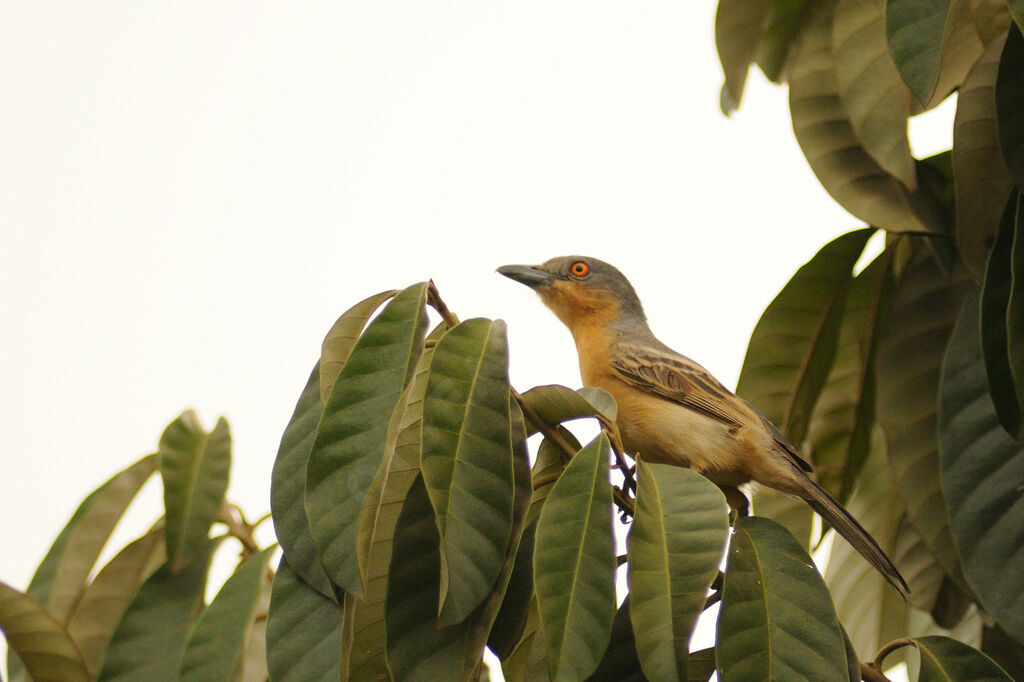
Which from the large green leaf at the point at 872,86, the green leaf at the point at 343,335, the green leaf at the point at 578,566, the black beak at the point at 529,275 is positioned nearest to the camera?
the green leaf at the point at 578,566

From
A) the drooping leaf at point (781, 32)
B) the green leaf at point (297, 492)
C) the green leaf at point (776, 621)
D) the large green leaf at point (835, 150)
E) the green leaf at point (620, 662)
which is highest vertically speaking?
the drooping leaf at point (781, 32)

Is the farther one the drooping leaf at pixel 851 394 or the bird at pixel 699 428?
the drooping leaf at pixel 851 394

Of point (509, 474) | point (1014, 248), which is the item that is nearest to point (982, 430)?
point (1014, 248)

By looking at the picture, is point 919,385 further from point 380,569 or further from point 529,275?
point 380,569

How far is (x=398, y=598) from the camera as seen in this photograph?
5.87ft

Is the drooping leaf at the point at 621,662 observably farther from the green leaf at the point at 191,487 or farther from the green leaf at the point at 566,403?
the green leaf at the point at 191,487

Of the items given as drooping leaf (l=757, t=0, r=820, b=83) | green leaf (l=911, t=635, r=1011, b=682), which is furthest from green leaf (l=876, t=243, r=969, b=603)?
green leaf (l=911, t=635, r=1011, b=682)

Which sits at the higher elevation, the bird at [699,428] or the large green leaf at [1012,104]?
the large green leaf at [1012,104]

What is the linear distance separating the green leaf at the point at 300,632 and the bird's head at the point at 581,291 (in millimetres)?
2265

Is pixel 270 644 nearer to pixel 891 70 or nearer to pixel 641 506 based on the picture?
pixel 641 506

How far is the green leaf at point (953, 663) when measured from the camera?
1.86 meters

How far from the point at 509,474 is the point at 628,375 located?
6.14 feet

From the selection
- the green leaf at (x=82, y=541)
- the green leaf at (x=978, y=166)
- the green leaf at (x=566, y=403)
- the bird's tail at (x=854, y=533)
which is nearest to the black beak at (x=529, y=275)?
the bird's tail at (x=854, y=533)

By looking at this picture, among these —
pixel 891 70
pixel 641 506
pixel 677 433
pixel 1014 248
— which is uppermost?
pixel 891 70
